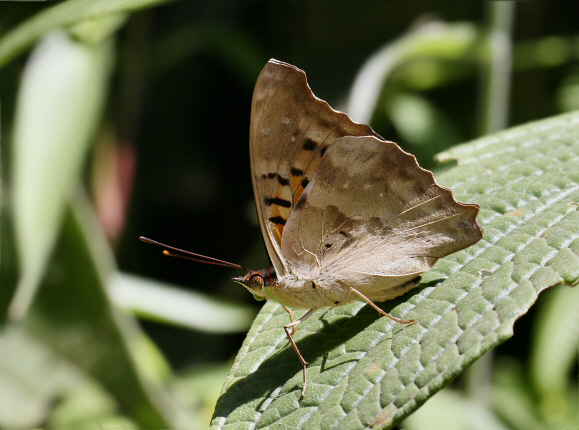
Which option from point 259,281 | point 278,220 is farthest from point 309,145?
point 259,281

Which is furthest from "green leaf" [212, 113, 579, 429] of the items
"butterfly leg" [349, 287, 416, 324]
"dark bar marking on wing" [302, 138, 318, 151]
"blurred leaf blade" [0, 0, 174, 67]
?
"blurred leaf blade" [0, 0, 174, 67]

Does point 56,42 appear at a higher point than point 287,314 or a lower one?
higher

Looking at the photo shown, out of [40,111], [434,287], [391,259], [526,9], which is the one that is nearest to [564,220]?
[434,287]

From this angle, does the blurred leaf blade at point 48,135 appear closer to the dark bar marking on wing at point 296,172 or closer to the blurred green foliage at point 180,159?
the blurred green foliage at point 180,159

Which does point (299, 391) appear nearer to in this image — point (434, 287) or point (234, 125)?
point (434, 287)

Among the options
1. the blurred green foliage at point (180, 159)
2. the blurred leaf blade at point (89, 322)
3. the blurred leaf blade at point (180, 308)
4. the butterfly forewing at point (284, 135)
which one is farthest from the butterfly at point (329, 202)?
the blurred leaf blade at point (180, 308)

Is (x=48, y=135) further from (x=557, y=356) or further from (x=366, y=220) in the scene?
(x=557, y=356)

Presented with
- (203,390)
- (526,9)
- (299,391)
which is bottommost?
(299,391)
